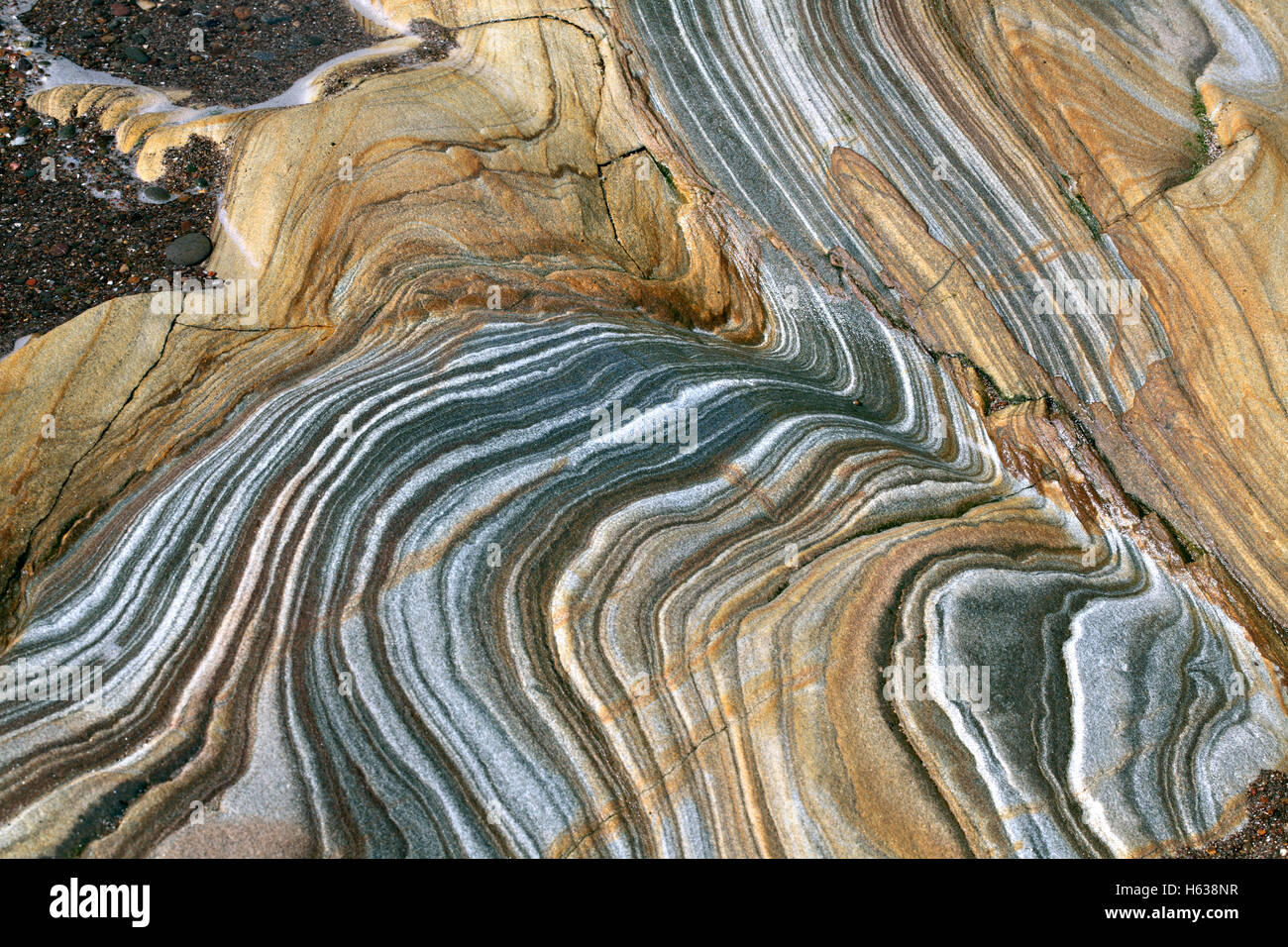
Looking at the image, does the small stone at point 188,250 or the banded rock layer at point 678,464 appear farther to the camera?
the small stone at point 188,250

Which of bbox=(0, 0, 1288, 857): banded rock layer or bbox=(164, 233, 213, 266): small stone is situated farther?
bbox=(164, 233, 213, 266): small stone

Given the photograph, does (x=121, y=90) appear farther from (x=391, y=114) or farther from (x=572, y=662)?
(x=572, y=662)

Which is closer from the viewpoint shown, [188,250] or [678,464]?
[678,464]

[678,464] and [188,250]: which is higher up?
[188,250]

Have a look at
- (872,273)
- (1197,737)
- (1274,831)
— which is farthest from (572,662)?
(872,273)
